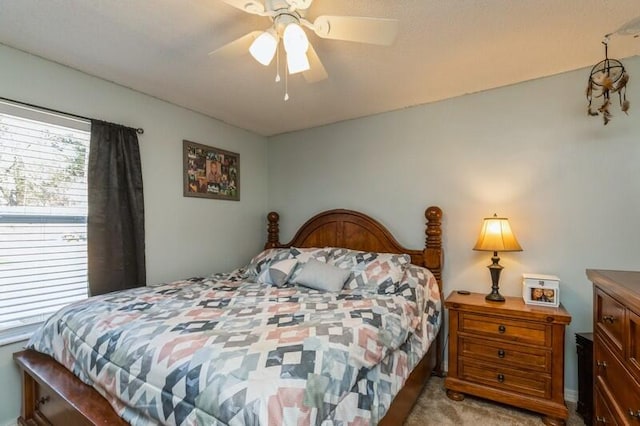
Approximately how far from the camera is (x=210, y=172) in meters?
3.25

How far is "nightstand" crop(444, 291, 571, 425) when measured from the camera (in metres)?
1.99

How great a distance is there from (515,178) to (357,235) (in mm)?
1447

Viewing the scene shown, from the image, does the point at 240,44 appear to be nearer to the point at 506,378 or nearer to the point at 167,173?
the point at 167,173

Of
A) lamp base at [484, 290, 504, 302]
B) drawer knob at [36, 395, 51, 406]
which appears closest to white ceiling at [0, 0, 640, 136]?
lamp base at [484, 290, 504, 302]

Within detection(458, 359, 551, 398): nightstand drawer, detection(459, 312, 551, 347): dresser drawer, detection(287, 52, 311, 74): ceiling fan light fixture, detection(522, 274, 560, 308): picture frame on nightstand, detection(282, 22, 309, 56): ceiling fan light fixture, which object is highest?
detection(282, 22, 309, 56): ceiling fan light fixture

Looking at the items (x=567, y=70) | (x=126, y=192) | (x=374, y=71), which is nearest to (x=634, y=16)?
(x=567, y=70)

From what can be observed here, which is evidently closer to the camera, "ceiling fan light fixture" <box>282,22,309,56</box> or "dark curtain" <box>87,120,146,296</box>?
"ceiling fan light fixture" <box>282,22,309,56</box>

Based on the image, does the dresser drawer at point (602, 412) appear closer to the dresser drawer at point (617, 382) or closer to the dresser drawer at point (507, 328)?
the dresser drawer at point (617, 382)

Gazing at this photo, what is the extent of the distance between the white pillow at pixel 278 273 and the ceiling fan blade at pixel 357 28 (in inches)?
69.0

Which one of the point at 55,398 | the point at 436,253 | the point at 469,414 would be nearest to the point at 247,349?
the point at 55,398

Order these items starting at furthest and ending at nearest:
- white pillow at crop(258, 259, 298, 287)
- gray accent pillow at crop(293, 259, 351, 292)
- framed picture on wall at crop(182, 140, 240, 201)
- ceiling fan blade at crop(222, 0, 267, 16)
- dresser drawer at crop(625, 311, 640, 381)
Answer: framed picture on wall at crop(182, 140, 240, 201), white pillow at crop(258, 259, 298, 287), gray accent pillow at crop(293, 259, 351, 292), ceiling fan blade at crop(222, 0, 267, 16), dresser drawer at crop(625, 311, 640, 381)

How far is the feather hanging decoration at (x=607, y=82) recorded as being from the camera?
182 centimetres

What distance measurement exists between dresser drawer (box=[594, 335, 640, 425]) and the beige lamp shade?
844 millimetres

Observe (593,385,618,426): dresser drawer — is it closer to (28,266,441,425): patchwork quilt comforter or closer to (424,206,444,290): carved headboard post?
(28,266,441,425): patchwork quilt comforter
